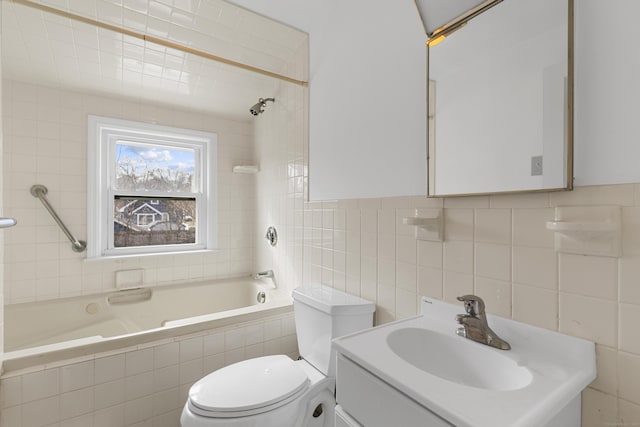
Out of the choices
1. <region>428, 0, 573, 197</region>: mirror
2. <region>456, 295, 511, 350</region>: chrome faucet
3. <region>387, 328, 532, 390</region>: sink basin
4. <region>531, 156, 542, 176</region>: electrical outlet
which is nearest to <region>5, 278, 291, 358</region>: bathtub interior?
<region>387, 328, 532, 390</region>: sink basin

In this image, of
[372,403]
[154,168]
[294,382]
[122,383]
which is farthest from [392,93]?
[154,168]

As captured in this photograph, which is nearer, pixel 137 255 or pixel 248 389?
pixel 248 389

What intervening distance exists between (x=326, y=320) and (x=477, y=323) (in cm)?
65

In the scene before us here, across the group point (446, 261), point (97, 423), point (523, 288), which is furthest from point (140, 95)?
point (523, 288)

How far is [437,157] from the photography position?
1070 millimetres

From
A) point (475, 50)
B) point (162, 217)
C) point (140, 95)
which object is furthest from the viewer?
point (162, 217)

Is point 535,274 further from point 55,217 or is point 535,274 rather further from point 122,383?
point 55,217

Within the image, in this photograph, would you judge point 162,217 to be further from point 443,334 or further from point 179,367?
point 443,334

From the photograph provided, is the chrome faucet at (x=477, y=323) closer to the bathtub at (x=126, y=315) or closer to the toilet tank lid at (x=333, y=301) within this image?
the toilet tank lid at (x=333, y=301)

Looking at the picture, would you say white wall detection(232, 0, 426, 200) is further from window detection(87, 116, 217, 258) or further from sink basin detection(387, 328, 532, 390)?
window detection(87, 116, 217, 258)

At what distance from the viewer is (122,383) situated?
1.30 metres

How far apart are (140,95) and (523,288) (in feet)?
8.98

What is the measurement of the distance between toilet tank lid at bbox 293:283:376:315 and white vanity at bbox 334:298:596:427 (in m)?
0.30

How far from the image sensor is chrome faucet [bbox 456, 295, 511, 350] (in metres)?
0.85
